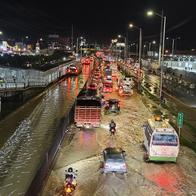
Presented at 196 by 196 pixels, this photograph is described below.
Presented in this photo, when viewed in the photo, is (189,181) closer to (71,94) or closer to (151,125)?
(151,125)

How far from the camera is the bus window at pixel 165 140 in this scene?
23875 millimetres

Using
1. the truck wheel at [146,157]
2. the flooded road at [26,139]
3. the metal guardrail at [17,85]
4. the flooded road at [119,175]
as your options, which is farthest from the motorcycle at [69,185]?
the metal guardrail at [17,85]

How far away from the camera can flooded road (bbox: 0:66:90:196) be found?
21.5 meters

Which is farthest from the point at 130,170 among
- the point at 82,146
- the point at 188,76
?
the point at 188,76

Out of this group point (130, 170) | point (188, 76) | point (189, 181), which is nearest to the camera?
point (189, 181)

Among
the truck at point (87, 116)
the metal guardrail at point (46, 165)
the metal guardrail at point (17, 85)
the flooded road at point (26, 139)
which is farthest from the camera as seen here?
the metal guardrail at point (17, 85)

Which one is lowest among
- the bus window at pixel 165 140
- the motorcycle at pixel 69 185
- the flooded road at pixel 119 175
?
the flooded road at pixel 119 175

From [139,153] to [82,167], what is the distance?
4.95 m

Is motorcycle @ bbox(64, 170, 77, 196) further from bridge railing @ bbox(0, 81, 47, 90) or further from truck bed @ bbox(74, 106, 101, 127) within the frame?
bridge railing @ bbox(0, 81, 47, 90)

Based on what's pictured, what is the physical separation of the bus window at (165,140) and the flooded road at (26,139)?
7021mm

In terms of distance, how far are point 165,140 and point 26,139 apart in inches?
424

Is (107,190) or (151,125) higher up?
(151,125)

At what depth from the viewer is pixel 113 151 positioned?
2294 cm

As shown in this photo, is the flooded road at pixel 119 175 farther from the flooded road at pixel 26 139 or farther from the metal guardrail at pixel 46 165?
the flooded road at pixel 26 139
